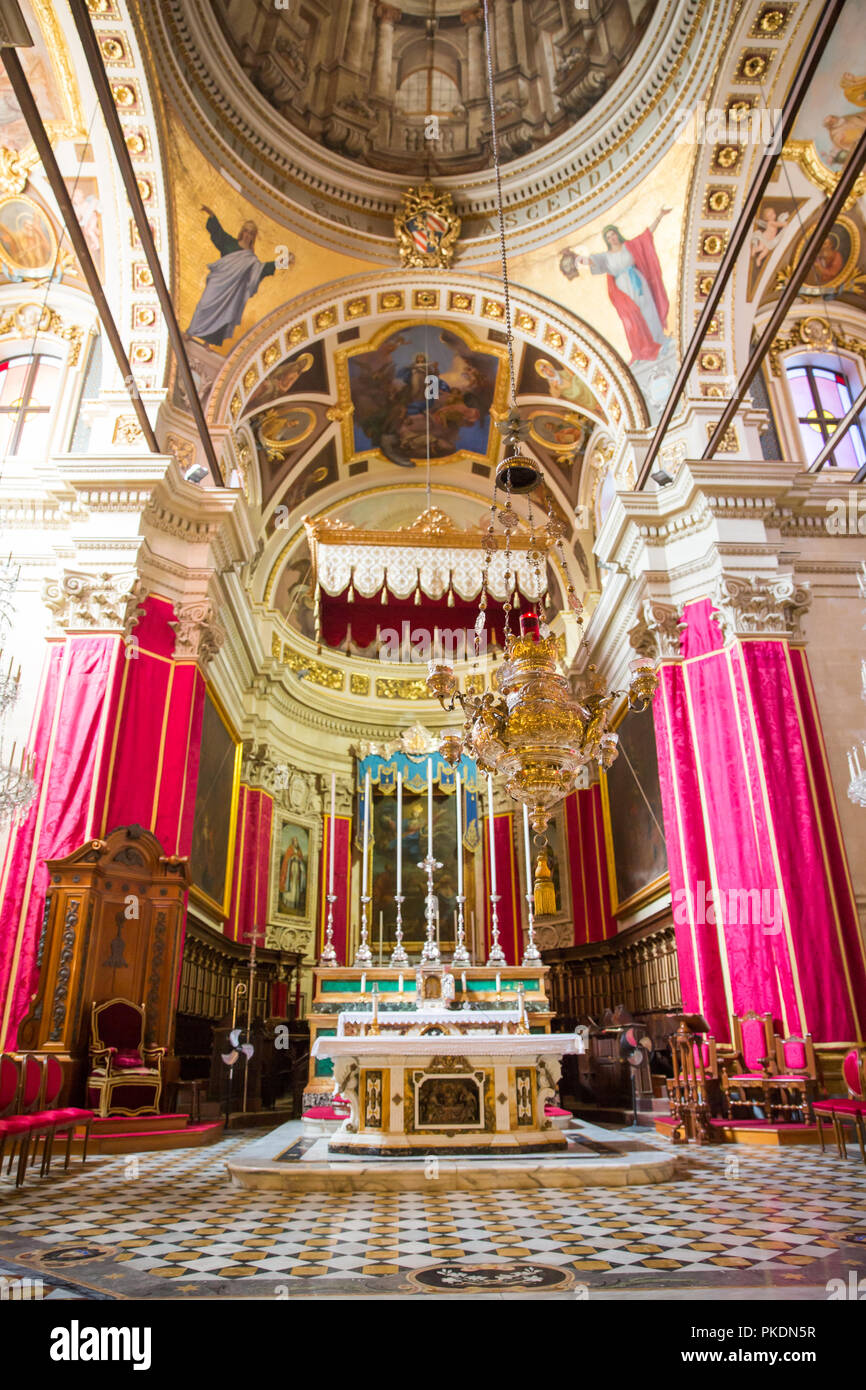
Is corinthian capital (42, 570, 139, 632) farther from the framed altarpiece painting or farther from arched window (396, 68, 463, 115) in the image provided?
arched window (396, 68, 463, 115)

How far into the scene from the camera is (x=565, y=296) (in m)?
11.7

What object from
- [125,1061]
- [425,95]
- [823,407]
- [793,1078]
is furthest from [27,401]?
[793,1078]

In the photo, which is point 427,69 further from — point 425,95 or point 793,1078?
point 793,1078

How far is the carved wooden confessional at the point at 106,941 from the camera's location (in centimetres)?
746

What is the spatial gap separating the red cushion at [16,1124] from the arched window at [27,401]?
828 cm

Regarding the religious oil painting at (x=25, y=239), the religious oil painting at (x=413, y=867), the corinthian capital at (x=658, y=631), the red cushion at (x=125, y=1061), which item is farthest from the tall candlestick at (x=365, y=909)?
the religious oil painting at (x=25, y=239)

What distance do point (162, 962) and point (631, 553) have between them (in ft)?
22.6

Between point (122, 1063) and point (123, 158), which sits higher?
point (123, 158)

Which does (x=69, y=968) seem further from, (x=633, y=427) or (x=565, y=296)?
(x=565, y=296)

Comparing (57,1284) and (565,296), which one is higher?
(565,296)

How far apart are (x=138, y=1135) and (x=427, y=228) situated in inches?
Answer: 444

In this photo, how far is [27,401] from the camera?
1116cm

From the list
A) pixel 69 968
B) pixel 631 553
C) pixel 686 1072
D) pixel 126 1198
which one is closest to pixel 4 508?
pixel 69 968

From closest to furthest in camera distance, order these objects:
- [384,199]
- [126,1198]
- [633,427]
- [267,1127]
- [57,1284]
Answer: [57,1284] < [126,1198] < [267,1127] < [633,427] < [384,199]
